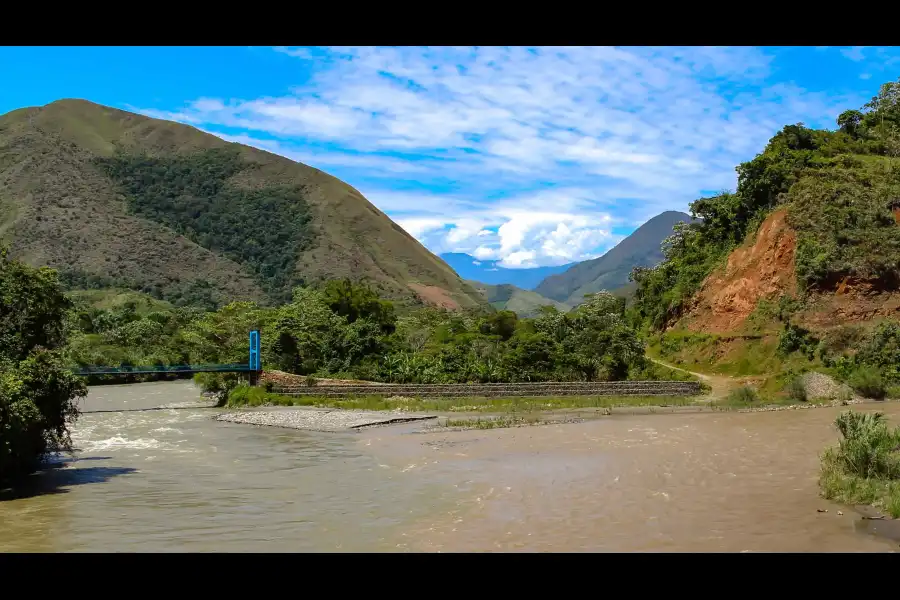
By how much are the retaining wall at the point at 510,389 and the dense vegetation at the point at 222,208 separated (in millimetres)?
93159

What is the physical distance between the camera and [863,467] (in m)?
11.9

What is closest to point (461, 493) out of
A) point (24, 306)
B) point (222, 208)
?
point (24, 306)

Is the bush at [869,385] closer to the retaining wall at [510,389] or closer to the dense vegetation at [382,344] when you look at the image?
the retaining wall at [510,389]

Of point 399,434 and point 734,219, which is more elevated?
point 734,219

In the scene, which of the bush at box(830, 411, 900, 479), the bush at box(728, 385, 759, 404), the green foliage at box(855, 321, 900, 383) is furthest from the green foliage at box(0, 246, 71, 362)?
the green foliage at box(855, 321, 900, 383)

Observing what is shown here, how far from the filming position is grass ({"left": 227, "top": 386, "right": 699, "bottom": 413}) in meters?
30.5

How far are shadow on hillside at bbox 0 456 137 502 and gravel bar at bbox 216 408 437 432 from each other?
391 inches

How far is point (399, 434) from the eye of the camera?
24.4 metres

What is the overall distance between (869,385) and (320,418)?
1985 centimetres

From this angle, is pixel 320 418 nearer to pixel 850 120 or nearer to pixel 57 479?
pixel 57 479
